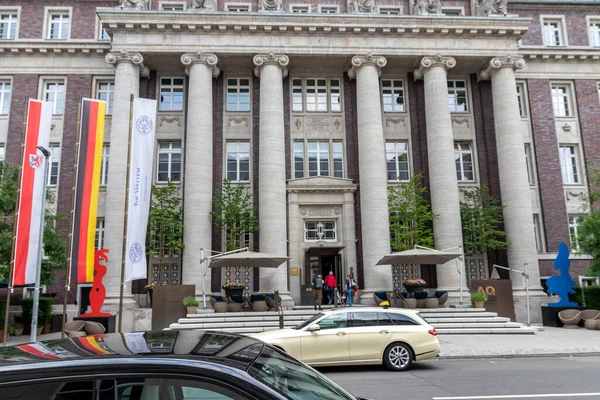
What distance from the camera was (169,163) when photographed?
2870cm

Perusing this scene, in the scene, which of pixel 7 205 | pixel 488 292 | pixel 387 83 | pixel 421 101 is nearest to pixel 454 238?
pixel 488 292

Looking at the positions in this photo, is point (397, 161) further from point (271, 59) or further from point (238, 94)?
point (238, 94)

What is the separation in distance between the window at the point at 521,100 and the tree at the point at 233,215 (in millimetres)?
18410

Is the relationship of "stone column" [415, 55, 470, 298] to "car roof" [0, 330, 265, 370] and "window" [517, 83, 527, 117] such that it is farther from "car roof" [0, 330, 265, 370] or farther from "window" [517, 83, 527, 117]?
"car roof" [0, 330, 265, 370]

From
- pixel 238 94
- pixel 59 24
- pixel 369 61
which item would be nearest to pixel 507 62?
pixel 369 61

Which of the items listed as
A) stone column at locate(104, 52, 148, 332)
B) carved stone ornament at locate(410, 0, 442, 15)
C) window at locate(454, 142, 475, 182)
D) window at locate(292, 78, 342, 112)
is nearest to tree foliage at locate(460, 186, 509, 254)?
window at locate(454, 142, 475, 182)

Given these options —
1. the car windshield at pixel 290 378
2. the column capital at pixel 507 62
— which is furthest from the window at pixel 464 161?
the car windshield at pixel 290 378

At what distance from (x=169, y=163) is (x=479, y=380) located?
74.7ft

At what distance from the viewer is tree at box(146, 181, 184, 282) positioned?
25.9 metres

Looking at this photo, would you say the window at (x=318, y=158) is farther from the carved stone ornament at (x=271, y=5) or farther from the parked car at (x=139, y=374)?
the parked car at (x=139, y=374)

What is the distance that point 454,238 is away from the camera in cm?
2641

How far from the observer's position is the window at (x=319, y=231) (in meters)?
28.0

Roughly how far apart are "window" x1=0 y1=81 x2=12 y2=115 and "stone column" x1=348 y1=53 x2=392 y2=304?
2084cm

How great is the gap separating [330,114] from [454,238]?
10.5 metres
